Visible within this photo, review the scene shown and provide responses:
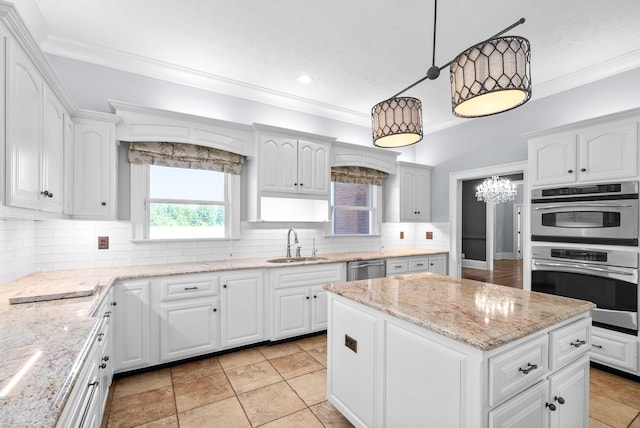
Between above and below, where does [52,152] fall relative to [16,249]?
above

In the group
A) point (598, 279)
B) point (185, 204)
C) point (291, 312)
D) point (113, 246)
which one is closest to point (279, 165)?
point (185, 204)

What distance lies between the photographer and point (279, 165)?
3422mm

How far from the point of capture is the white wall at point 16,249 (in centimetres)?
204

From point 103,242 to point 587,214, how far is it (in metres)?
4.41

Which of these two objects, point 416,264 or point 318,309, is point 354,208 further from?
point 318,309

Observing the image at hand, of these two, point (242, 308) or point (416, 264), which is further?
point (416, 264)

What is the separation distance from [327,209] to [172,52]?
2.35 meters

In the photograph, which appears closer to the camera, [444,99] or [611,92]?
[611,92]

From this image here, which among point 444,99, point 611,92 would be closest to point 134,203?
point 444,99

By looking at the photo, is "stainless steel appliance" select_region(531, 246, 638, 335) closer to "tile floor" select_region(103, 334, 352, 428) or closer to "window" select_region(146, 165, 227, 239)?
"tile floor" select_region(103, 334, 352, 428)

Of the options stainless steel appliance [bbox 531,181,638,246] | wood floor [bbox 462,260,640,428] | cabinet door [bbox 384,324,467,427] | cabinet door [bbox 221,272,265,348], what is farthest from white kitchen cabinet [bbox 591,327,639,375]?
cabinet door [bbox 221,272,265,348]

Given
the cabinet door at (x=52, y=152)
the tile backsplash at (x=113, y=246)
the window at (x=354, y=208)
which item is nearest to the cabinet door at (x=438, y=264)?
the window at (x=354, y=208)

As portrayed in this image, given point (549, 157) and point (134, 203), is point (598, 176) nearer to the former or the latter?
point (549, 157)

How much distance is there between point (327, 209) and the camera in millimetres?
3959
